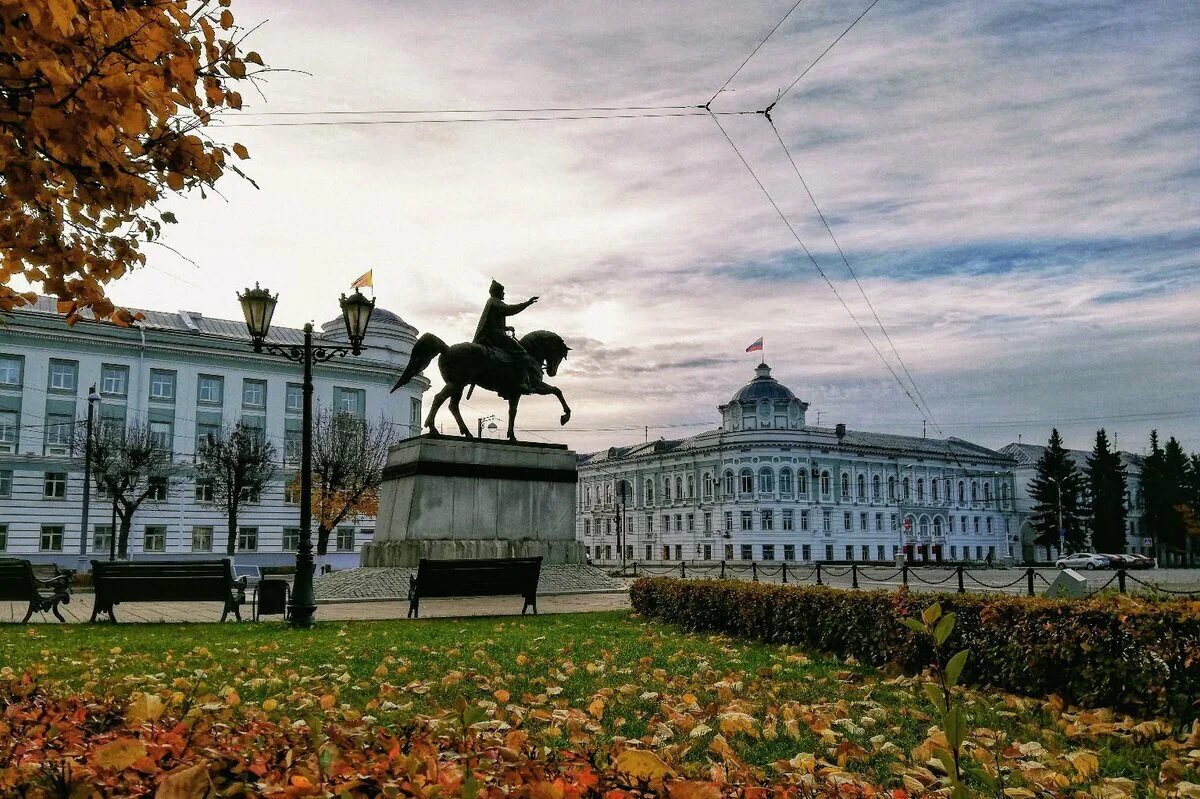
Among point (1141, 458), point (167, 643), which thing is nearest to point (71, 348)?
point (167, 643)

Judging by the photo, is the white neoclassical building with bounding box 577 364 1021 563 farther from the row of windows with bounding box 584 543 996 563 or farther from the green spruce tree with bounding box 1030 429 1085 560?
the green spruce tree with bounding box 1030 429 1085 560

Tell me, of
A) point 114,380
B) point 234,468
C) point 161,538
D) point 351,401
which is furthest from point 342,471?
point 114,380

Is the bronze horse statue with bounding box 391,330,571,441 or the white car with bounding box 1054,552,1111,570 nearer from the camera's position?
the bronze horse statue with bounding box 391,330,571,441

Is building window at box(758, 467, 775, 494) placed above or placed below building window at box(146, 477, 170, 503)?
above

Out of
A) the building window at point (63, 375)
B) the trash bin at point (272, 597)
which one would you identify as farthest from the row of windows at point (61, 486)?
the trash bin at point (272, 597)

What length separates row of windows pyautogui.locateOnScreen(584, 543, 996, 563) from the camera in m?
82.2

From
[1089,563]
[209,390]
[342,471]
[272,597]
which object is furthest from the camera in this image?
[1089,563]

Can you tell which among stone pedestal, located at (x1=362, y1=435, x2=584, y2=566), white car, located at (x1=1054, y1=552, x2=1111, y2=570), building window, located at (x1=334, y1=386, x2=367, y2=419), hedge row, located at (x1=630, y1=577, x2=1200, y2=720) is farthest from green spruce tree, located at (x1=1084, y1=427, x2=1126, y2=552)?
hedge row, located at (x1=630, y1=577, x2=1200, y2=720)

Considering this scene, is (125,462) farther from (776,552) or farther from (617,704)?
(776,552)

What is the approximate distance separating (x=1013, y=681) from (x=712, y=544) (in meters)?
80.4

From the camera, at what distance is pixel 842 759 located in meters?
4.02

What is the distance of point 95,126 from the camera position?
357 cm

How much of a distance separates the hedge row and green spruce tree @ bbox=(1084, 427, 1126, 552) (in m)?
86.2

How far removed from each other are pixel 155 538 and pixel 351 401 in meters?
15.5
